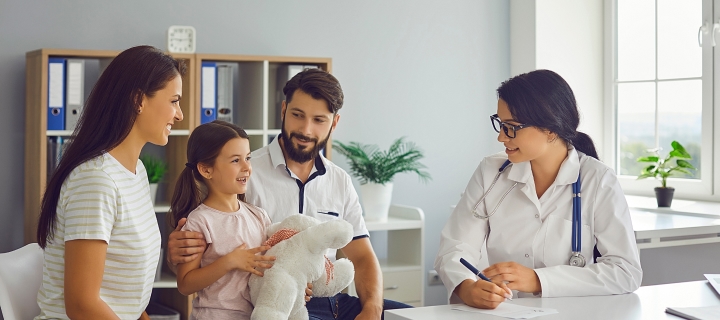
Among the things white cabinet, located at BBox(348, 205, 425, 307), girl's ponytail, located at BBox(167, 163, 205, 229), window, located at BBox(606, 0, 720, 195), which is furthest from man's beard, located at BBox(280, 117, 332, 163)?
window, located at BBox(606, 0, 720, 195)

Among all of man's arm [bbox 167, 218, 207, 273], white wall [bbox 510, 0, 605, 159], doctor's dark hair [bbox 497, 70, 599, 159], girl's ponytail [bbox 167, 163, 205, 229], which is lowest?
man's arm [bbox 167, 218, 207, 273]

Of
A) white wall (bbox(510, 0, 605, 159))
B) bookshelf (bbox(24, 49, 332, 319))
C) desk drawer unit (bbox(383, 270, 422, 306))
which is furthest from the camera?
white wall (bbox(510, 0, 605, 159))

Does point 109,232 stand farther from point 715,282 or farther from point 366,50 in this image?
point 366,50

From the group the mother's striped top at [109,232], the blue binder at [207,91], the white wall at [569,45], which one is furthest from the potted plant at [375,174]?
the mother's striped top at [109,232]

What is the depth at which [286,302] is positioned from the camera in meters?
1.74

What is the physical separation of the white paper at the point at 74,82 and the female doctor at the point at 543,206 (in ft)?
5.73

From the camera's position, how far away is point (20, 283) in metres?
1.82

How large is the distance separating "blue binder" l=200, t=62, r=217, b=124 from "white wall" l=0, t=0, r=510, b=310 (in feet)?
1.14

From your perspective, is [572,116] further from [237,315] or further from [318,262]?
[237,315]

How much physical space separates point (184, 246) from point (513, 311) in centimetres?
80

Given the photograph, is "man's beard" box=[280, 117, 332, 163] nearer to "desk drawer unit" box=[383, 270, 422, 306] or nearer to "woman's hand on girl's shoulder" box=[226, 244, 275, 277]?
"woman's hand on girl's shoulder" box=[226, 244, 275, 277]

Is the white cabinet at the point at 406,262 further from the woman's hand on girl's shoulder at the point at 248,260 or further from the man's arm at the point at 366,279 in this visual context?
the woman's hand on girl's shoulder at the point at 248,260

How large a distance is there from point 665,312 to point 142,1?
105 inches

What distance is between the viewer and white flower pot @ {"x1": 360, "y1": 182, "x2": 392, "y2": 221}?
354 cm
